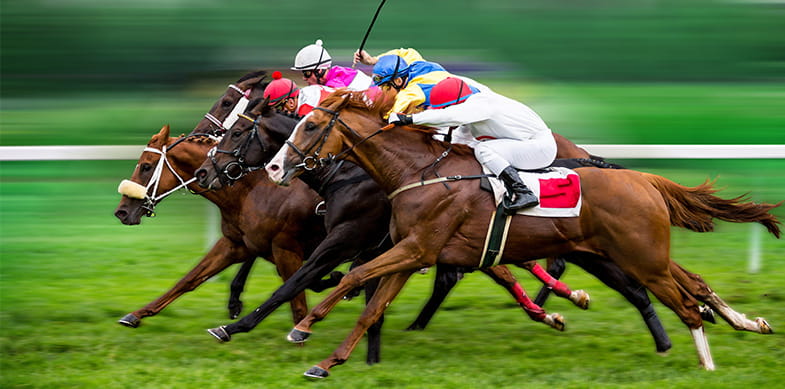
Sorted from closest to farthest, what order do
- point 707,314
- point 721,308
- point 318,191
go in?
point 721,308, point 318,191, point 707,314

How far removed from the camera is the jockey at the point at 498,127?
501cm

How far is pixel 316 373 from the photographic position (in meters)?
4.92

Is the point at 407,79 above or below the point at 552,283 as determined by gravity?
above

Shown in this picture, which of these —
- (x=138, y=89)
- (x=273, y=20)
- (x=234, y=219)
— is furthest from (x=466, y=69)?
(x=234, y=219)

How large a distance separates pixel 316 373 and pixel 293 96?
73.3 inches

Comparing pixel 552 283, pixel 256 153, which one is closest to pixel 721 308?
pixel 552 283

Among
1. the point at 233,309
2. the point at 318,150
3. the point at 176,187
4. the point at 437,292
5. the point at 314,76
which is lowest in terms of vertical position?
the point at 233,309

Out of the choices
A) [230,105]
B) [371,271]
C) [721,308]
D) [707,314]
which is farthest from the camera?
[230,105]

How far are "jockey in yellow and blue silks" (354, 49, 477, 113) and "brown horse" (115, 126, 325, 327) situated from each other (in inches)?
35.0

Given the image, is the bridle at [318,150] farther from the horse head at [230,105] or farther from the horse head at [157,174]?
the horse head at [230,105]

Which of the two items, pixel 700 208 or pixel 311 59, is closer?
pixel 700 208

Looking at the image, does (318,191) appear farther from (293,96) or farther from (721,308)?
(721,308)

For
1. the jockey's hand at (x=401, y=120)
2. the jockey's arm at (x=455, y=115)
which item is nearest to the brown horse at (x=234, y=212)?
the jockey's hand at (x=401, y=120)

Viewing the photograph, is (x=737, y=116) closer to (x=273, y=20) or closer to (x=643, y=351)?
(x=273, y=20)
